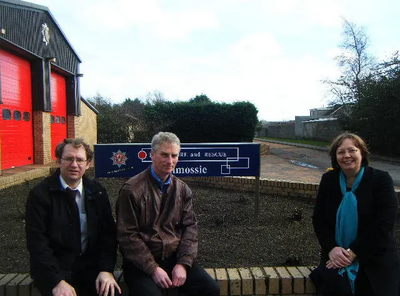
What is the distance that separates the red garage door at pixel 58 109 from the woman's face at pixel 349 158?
11598 mm

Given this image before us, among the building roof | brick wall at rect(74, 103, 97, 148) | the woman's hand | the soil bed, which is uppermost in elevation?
the building roof

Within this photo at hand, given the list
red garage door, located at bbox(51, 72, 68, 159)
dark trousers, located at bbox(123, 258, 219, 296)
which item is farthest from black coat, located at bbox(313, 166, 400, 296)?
red garage door, located at bbox(51, 72, 68, 159)

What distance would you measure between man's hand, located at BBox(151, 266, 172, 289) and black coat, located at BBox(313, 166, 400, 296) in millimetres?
1290

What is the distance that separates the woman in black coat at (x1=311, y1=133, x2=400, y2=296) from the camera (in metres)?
2.35

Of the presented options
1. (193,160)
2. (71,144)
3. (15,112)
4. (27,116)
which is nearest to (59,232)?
(71,144)

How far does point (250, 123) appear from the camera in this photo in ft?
57.5

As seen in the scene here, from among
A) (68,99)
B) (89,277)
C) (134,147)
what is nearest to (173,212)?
(89,277)

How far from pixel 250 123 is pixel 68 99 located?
928 centimetres

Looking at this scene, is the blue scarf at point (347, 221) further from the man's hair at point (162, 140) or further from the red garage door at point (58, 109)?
the red garage door at point (58, 109)

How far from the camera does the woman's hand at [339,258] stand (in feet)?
7.84

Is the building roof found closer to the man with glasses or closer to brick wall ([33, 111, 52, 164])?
brick wall ([33, 111, 52, 164])

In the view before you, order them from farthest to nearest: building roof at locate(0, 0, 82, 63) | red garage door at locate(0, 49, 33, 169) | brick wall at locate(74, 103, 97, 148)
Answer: brick wall at locate(74, 103, 97, 148) → building roof at locate(0, 0, 82, 63) → red garage door at locate(0, 49, 33, 169)

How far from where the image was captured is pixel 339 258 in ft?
7.90

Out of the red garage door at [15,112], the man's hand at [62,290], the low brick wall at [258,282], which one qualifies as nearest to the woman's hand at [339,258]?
the low brick wall at [258,282]
